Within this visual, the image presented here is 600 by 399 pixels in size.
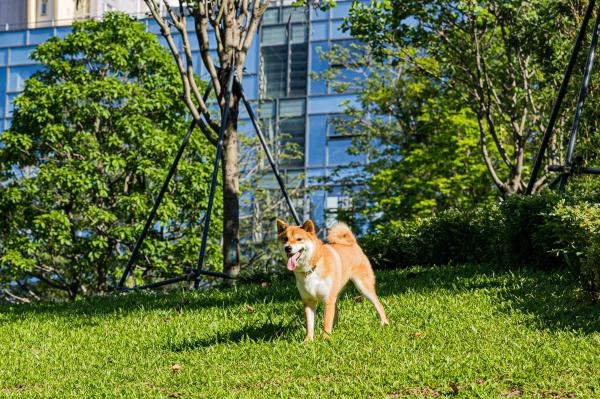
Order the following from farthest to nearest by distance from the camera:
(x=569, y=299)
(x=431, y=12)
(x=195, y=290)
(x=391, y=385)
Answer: (x=431, y=12) → (x=195, y=290) → (x=569, y=299) → (x=391, y=385)

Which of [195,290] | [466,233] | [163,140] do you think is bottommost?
[195,290]

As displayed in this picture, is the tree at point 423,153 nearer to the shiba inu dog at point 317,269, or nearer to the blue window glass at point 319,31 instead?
the blue window glass at point 319,31

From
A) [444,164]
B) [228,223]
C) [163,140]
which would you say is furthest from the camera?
[444,164]

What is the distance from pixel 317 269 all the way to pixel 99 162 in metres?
16.6

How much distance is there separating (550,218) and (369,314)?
114 inches

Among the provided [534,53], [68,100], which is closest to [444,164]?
[534,53]

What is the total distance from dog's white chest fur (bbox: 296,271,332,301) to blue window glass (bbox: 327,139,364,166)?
34.3 metres

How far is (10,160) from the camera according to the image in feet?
78.3

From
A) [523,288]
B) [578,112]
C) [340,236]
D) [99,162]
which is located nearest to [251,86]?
[99,162]

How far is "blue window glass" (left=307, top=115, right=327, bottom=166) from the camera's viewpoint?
43219 mm

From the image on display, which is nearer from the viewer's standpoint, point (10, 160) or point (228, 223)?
point (228, 223)

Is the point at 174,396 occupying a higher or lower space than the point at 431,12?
lower

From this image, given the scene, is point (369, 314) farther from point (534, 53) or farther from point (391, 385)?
point (534, 53)

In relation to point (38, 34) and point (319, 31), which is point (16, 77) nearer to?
point (38, 34)
